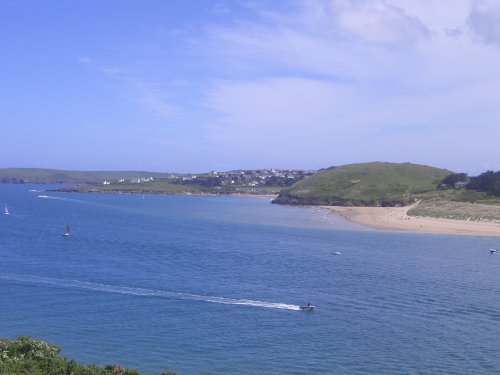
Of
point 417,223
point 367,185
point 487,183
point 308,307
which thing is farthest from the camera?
point 367,185

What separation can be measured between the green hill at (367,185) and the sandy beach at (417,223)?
1980 centimetres

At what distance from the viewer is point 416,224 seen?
98.8 metres

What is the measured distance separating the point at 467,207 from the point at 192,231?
179ft

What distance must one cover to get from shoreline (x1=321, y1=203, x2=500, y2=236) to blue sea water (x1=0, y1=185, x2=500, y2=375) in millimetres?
12897

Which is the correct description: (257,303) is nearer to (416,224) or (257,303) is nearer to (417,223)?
(416,224)

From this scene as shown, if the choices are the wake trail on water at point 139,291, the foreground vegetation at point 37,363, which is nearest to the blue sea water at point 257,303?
the wake trail on water at point 139,291

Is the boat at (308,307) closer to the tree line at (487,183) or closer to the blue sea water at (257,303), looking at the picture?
the blue sea water at (257,303)

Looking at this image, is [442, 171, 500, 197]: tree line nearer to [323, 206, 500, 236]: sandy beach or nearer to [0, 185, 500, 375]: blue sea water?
[323, 206, 500, 236]: sandy beach

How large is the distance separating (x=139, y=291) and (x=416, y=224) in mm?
65155

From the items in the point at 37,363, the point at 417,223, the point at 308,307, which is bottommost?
the point at 308,307

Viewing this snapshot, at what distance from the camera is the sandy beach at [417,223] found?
89688 mm

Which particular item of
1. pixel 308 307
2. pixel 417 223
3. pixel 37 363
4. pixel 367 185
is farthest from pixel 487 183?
pixel 37 363

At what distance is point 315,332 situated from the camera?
115 feet

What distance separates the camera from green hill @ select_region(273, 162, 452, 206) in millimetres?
146875
